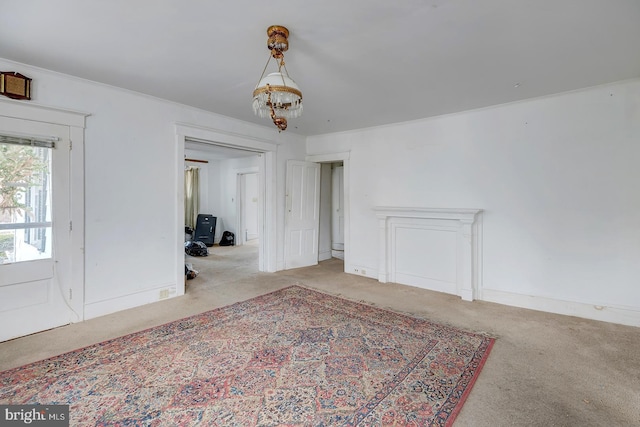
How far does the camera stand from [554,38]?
2303 millimetres

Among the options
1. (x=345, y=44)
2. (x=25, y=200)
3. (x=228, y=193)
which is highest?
(x=345, y=44)

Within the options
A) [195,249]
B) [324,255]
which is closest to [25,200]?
[195,249]

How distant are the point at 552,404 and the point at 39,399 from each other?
3.25m

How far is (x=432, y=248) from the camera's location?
4406 mm

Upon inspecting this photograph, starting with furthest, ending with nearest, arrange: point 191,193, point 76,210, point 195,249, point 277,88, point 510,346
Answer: point 191,193, point 195,249, point 76,210, point 510,346, point 277,88

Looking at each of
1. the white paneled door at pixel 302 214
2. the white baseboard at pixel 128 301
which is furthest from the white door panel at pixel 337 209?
the white baseboard at pixel 128 301

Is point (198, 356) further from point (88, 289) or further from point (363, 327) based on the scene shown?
point (88, 289)

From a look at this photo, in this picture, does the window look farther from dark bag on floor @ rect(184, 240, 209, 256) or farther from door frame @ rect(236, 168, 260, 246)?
door frame @ rect(236, 168, 260, 246)

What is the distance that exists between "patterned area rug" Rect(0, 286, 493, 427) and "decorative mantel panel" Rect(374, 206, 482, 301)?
1346 mm

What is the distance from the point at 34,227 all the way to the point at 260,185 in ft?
9.91

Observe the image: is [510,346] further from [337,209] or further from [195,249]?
[195,249]

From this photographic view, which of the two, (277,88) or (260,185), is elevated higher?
(277,88)

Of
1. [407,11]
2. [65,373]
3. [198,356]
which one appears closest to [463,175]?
[407,11]

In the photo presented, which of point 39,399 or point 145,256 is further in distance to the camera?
point 145,256
